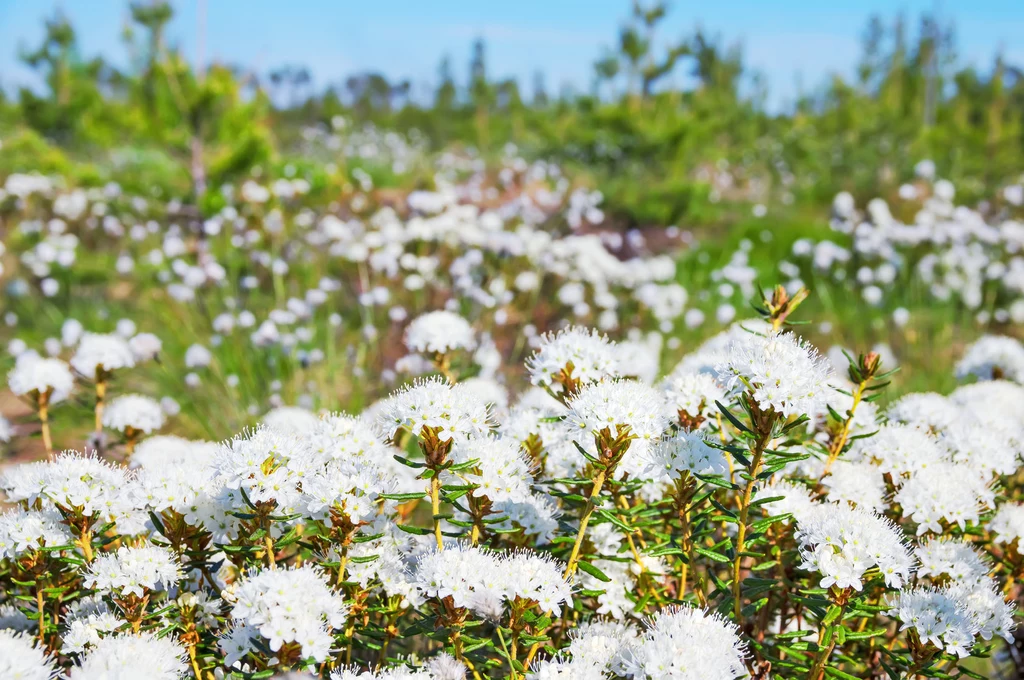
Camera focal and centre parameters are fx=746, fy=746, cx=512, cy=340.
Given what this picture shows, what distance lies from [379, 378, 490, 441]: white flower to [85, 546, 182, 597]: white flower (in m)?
0.66

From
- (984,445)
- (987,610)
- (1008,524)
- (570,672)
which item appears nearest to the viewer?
(570,672)

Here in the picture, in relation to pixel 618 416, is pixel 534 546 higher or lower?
lower

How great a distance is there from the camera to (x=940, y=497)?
2.24 meters

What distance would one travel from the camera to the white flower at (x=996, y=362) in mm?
3783

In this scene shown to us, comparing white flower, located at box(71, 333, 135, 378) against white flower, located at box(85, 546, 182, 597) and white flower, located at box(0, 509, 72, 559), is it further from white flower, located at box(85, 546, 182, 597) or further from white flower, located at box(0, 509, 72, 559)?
white flower, located at box(85, 546, 182, 597)

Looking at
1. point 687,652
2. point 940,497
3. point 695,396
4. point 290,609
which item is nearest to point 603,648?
point 687,652

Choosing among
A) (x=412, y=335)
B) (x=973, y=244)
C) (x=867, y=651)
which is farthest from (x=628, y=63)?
(x=867, y=651)

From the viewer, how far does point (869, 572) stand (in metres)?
1.89

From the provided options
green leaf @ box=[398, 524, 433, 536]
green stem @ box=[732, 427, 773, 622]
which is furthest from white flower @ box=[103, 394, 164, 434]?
green stem @ box=[732, 427, 773, 622]

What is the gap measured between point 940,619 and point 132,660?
76.3 inches

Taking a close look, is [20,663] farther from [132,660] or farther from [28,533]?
[28,533]

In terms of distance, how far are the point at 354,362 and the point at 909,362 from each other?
16.4 feet

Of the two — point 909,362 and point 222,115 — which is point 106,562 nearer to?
point 909,362

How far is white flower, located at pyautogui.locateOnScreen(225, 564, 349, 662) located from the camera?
64.0 inches
